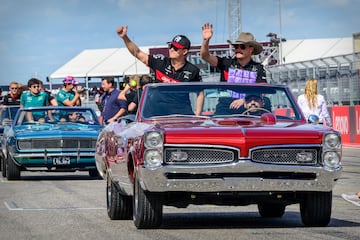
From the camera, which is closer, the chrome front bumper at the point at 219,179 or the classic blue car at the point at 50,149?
the chrome front bumper at the point at 219,179

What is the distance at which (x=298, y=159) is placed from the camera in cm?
938

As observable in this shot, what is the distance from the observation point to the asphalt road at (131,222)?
9.19 metres

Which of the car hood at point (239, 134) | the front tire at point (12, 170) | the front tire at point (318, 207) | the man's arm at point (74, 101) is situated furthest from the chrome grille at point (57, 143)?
the front tire at point (318, 207)

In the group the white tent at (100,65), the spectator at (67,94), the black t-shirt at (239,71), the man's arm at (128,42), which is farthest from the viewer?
the white tent at (100,65)

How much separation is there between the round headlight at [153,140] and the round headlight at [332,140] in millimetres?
1437

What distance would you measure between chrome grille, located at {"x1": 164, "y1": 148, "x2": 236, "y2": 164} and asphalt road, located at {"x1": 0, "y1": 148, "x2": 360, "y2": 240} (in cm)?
61

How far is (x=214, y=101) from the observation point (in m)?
10.8

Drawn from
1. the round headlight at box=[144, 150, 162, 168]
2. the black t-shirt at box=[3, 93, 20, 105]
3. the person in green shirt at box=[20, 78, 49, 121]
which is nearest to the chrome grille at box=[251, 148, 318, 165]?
the round headlight at box=[144, 150, 162, 168]

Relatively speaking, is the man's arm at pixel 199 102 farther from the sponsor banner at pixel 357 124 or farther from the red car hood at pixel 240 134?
the sponsor banner at pixel 357 124

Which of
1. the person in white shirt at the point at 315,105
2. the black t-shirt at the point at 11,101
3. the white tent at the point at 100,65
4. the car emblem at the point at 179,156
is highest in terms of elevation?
the white tent at the point at 100,65

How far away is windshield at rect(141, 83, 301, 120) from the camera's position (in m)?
10.7

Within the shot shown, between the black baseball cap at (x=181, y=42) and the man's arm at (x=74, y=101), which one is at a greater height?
the black baseball cap at (x=181, y=42)

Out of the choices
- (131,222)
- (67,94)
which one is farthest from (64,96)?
(131,222)

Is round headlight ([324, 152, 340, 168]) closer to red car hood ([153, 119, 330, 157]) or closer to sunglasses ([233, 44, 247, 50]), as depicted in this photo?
red car hood ([153, 119, 330, 157])
